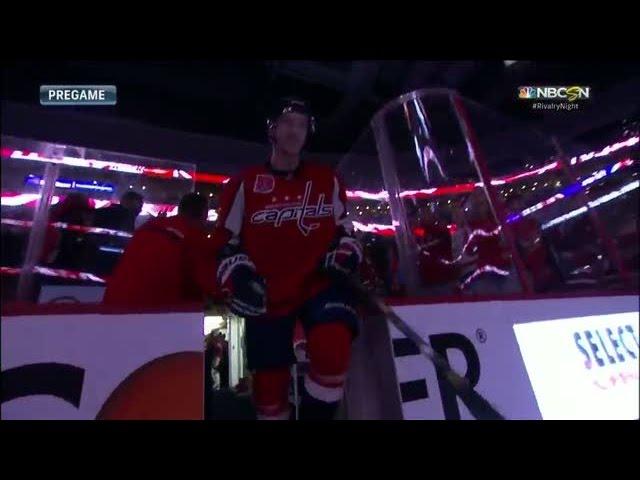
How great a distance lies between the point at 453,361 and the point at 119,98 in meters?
3.43

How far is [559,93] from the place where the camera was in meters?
2.51

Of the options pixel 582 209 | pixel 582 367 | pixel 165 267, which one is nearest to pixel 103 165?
pixel 165 267

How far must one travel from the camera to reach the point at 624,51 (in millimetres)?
1931

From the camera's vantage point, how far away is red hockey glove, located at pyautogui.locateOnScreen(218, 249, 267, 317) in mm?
1484

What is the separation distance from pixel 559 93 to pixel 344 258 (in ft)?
5.17

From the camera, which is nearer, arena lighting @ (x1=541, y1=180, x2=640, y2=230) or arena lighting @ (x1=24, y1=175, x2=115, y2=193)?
arena lighting @ (x1=24, y1=175, x2=115, y2=193)

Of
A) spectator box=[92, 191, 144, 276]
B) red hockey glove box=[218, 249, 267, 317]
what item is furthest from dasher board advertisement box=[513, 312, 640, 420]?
spectator box=[92, 191, 144, 276]

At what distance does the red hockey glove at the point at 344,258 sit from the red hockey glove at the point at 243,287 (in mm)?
199

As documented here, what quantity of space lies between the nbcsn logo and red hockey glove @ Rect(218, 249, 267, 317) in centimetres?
176

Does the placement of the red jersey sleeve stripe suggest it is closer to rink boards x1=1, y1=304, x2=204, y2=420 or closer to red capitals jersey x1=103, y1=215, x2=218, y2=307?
red capitals jersey x1=103, y1=215, x2=218, y2=307

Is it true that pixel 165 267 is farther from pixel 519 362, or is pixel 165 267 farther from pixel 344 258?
pixel 519 362

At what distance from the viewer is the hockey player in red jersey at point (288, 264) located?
1493mm
